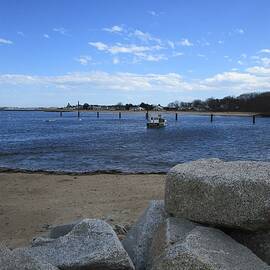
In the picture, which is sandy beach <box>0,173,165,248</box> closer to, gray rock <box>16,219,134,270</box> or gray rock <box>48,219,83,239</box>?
gray rock <box>48,219,83,239</box>

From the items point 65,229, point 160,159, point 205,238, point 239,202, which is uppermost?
point 239,202

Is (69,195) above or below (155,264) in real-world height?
below

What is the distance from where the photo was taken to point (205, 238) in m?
5.39

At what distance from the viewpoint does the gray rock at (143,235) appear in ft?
20.3

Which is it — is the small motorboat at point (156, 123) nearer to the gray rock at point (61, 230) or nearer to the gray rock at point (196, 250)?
the gray rock at point (61, 230)

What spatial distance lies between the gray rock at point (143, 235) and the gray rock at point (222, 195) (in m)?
0.40

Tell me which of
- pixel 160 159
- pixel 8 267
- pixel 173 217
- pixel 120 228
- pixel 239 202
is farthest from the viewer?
pixel 160 159

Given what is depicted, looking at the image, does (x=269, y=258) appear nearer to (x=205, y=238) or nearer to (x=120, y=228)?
(x=205, y=238)

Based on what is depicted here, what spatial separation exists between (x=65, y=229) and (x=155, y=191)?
8757 millimetres

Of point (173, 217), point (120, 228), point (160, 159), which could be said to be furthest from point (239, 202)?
point (160, 159)

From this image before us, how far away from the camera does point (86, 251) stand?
5.81 metres

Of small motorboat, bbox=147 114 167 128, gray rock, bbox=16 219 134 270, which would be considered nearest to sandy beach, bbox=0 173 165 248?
gray rock, bbox=16 219 134 270

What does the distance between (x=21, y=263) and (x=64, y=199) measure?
10.0 m

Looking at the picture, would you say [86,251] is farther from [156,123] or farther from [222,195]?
[156,123]
